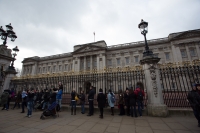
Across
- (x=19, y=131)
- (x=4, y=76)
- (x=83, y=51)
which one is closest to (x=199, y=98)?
(x=19, y=131)

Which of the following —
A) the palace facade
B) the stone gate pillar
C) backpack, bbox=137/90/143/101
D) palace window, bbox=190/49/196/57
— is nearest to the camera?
the stone gate pillar

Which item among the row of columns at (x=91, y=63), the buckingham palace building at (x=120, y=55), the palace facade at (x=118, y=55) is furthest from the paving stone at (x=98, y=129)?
the row of columns at (x=91, y=63)

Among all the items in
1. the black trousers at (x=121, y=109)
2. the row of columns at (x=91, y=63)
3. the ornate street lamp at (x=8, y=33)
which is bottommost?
the black trousers at (x=121, y=109)

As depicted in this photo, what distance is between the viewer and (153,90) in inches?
257

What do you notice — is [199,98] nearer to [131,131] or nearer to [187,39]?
[131,131]

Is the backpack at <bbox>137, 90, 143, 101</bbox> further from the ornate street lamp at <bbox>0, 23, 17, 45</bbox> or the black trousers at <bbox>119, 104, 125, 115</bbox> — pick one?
the ornate street lamp at <bbox>0, 23, 17, 45</bbox>

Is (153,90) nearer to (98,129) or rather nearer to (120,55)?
(98,129)

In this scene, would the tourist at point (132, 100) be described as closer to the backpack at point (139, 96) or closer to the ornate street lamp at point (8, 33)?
the backpack at point (139, 96)

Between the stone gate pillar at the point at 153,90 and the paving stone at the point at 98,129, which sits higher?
the stone gate pillar at the point at 153,90

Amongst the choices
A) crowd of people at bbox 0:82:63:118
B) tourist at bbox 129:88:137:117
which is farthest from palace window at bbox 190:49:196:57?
crowd of people at bbox 0:82:63:118

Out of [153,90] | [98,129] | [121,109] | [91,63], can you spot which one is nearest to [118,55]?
[91,63]

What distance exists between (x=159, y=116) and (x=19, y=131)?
7.25 meters

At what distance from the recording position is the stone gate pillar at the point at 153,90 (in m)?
6.04

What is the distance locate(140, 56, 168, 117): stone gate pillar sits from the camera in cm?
604
